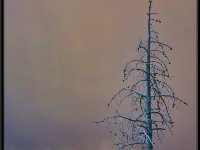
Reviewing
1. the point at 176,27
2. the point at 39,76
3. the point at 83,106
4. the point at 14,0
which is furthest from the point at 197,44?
the point at 14,0

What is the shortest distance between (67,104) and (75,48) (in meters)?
0.25

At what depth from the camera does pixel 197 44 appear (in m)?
1.64

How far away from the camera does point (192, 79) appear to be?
1.64 meters

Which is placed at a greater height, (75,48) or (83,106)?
(75,48)

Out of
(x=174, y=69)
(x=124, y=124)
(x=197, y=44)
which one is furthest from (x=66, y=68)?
(x=197, y=44)

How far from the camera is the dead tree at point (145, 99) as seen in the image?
165cm

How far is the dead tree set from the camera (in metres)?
1.65

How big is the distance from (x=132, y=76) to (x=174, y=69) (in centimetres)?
18

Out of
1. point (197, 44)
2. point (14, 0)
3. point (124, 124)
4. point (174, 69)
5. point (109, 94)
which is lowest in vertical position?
point (124, 124)

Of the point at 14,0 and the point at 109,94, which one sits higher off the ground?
the point at 14,0

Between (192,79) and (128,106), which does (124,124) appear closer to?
(128,106)

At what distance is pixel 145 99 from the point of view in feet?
5.41

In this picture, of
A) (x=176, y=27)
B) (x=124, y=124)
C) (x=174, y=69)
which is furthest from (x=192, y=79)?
(x=124, y=124)

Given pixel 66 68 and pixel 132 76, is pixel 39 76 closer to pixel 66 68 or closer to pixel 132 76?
pixel 66 68
